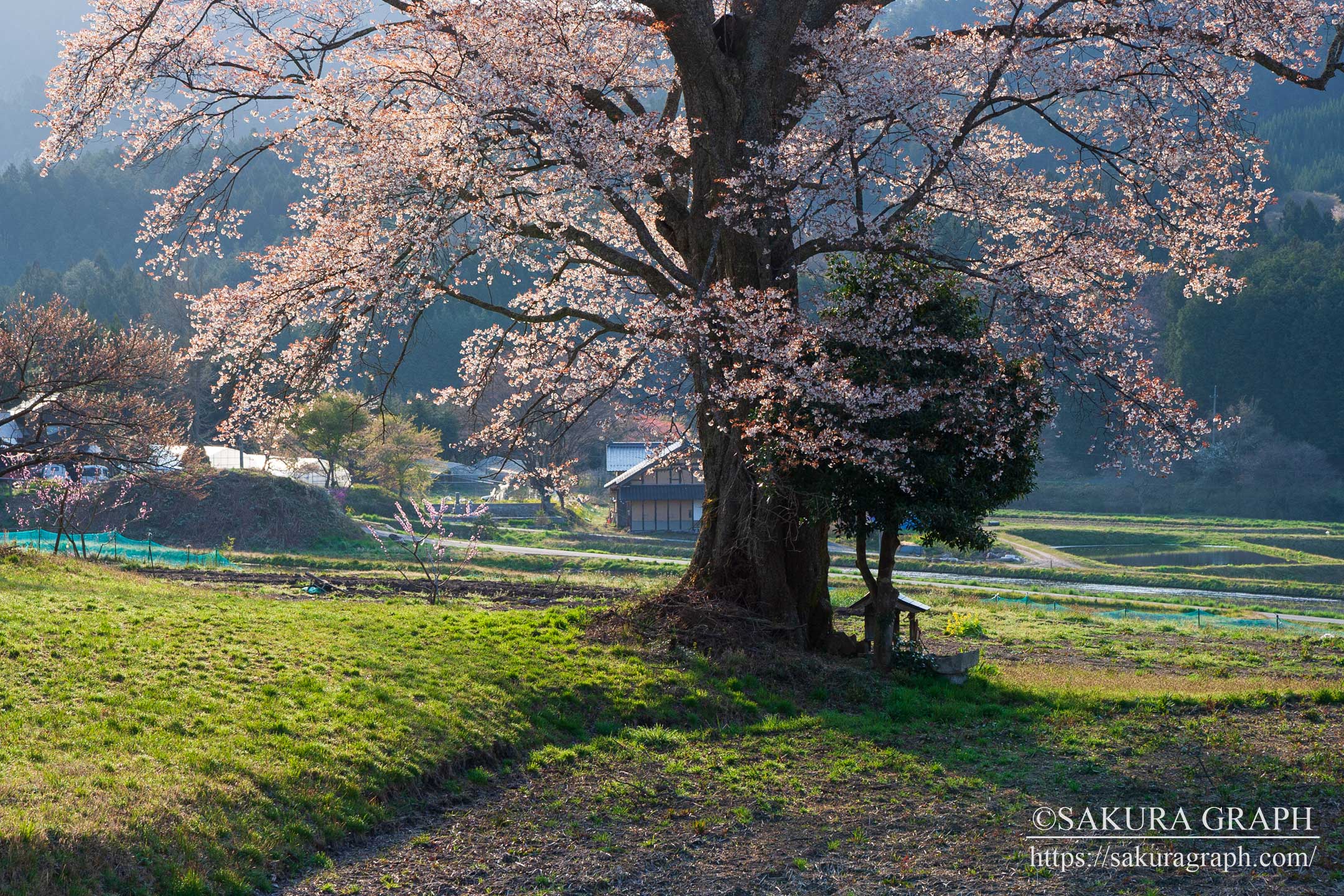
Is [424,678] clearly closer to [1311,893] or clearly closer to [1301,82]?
[1311,893]

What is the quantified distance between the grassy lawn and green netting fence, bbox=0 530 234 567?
12.9m

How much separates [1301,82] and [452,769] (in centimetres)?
1127

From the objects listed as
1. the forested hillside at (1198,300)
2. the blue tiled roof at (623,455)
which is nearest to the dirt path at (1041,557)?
the forested hillside at (1198,300)

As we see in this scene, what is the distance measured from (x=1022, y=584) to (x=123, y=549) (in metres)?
26.9

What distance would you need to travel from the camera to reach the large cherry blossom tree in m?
11.6

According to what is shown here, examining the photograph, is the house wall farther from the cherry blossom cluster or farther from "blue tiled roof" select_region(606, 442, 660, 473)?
the cherry blossom cluster

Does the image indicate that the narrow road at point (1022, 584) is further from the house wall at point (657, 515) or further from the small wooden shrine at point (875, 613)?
the small wooden shrine at point (875, 613)

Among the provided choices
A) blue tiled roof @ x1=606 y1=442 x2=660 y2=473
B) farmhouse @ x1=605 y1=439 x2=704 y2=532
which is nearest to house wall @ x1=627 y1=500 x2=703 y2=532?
farmhouse @ x1=605 y1=439 x2=704 y2=532

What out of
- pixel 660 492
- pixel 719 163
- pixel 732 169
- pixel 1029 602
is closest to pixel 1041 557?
pixel 1029 602

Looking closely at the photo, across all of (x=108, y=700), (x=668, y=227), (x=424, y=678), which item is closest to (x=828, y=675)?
(x=424, y=678)

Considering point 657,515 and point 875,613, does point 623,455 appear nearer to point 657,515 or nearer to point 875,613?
point 657,515

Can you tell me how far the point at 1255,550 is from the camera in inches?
1815

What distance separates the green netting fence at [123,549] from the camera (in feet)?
84.9

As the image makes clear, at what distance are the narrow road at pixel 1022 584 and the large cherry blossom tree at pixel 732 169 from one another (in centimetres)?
1793
